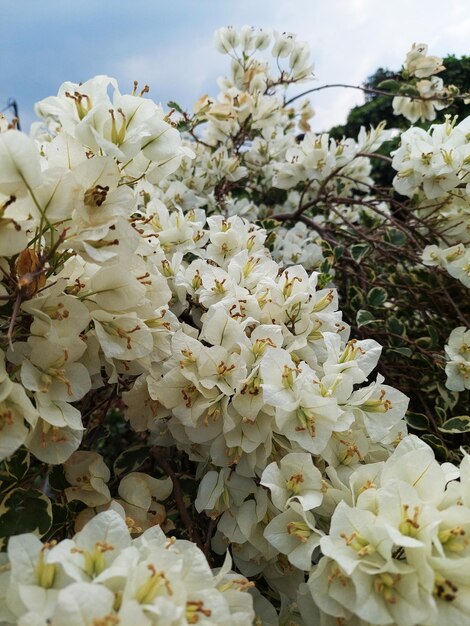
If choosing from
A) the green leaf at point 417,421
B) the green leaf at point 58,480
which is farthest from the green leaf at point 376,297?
the green leaf at point 58,480

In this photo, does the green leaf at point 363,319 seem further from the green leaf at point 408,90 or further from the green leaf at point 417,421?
the green leaf at point 408,90

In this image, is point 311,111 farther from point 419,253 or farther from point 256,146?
point 419,253

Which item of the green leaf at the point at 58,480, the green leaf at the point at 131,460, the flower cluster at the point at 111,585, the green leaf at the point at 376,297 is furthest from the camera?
the green leaf at the point at 376,297

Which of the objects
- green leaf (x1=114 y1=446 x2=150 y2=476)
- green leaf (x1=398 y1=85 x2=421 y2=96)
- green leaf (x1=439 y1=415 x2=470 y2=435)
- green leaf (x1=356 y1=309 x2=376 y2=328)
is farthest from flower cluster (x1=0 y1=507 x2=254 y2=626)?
green leaf (x1=398 y1=85 x2=421 y2=96)

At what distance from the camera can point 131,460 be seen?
2.88 feet

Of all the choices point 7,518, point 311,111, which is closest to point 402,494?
point 7,518

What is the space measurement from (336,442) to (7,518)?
0.42 m

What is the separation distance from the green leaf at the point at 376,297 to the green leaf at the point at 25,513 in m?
0.83

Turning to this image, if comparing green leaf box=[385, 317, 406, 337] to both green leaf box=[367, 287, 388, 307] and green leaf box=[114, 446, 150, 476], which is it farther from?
green leaf box=[114, 446, 150, 476]

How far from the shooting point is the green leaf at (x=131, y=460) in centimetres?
87

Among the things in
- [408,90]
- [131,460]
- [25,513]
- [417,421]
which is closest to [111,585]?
[25,513]

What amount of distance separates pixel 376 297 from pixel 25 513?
0.87m

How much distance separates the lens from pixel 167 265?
34.2 inches

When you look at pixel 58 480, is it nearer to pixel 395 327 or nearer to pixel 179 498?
pixel 179 498
